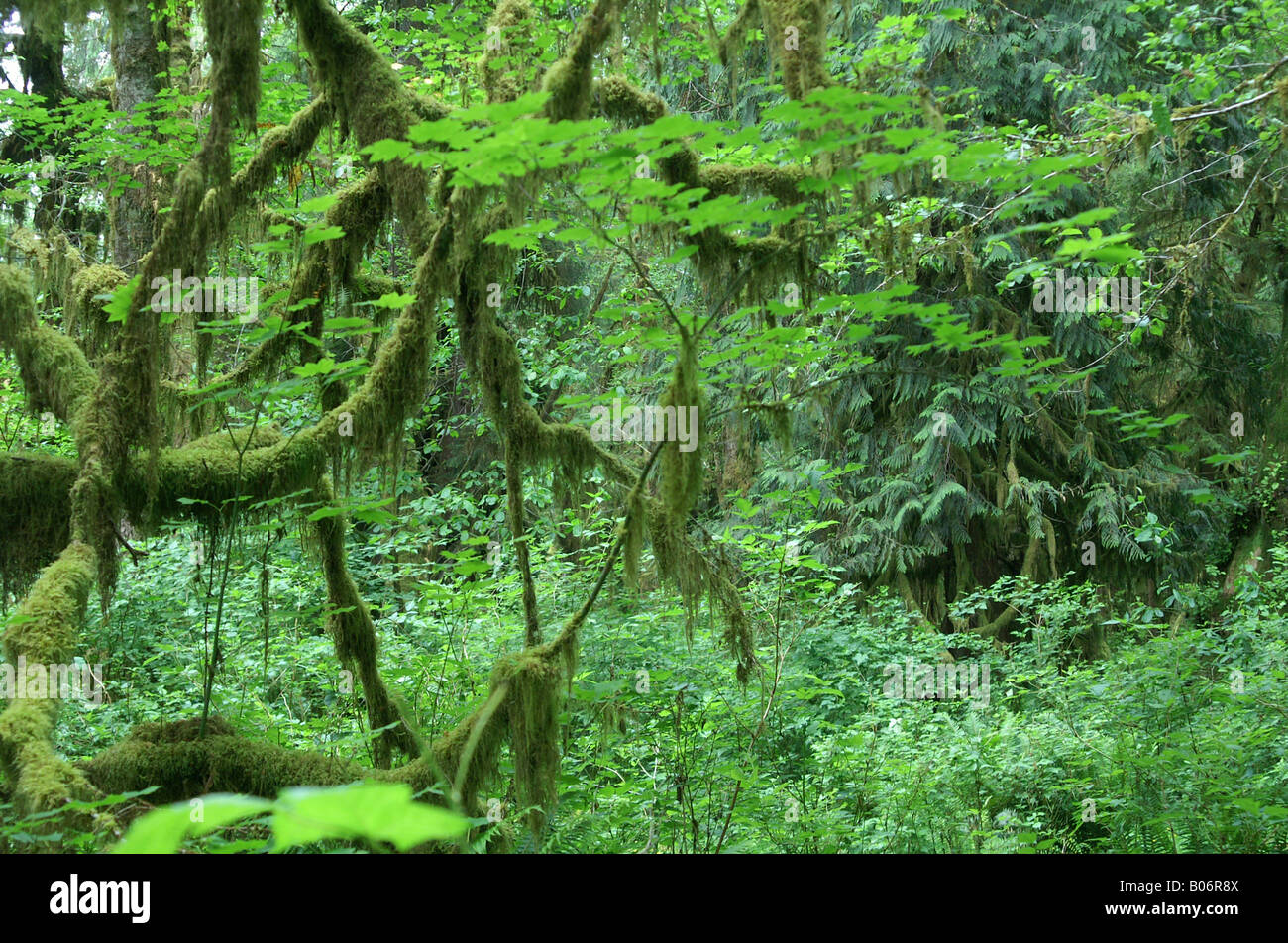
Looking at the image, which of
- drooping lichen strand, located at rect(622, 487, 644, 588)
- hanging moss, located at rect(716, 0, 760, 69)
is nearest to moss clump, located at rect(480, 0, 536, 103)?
hanging moss, located at rect(716, 0, 760, 69)

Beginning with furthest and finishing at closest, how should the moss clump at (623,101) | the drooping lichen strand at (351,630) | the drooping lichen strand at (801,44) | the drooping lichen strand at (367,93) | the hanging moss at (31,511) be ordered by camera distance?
the drooping lichen strand at (351,630), the moss clump at (623,101), the drooping lichen strand at (367,93), the hanging moss at (31,511), the drooping lichen strand at (801,44)

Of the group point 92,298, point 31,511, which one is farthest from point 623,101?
point 31,511

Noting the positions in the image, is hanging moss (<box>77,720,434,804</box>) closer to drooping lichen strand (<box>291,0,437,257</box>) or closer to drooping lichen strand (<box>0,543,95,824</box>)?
drooping lichen strand (<box>0,543,95,824</box>)

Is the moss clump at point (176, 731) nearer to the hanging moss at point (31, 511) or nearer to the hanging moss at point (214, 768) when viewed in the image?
the hanging moss at point (214, 768)

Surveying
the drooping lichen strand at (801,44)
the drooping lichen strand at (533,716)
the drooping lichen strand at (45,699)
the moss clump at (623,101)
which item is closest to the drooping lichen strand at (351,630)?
the drooping lichen strand at (533,716)

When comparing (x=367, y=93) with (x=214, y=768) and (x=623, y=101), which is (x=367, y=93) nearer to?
(x=623, y=101)

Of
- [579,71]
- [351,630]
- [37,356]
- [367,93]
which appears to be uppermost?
[367,93]

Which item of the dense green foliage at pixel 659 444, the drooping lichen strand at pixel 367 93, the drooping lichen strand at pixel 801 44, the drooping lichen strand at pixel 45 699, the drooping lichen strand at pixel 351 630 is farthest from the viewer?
the drooping lichen strand at pixel 351 630

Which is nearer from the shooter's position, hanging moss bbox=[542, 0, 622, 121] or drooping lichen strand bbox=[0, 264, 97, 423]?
hanging moss bbox=[542, 0, 622, 121]

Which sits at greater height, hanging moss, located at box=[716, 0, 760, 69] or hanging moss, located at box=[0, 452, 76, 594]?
hanging moss, located at box=[716, 0, 760, 69]

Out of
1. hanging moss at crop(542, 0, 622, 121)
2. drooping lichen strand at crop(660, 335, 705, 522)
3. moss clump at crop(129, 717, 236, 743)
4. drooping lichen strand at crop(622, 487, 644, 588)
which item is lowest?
moss clump at crop(129, 717, 236, 743)

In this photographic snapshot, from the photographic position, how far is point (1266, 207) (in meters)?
10.5

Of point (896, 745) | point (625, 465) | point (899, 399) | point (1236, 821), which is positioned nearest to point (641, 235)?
point (625, 465)

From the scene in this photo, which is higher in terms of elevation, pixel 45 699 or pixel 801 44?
pixel 801 44
